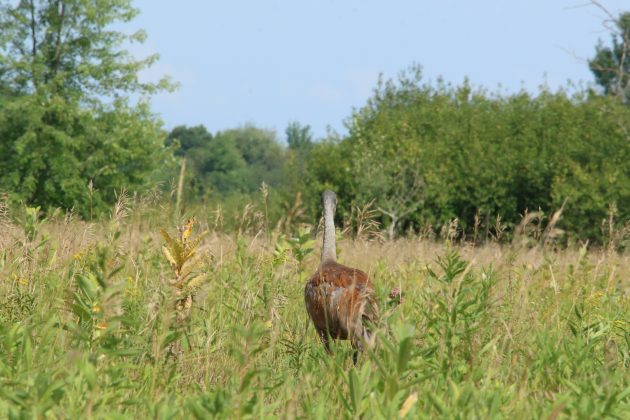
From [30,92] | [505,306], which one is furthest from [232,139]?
[505,306]

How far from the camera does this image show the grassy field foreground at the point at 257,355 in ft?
9.39

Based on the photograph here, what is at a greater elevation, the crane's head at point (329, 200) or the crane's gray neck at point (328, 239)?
the crane's head at point (329, 200)

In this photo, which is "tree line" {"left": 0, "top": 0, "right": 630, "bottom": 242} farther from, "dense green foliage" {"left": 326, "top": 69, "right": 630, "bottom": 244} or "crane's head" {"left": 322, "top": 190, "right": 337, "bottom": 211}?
"crane's head" {"left": 322, "top": 190, "right": 337, "bottom": 211}

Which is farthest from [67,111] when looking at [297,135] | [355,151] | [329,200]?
[297,135]

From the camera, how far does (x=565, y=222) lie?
85.8 ft

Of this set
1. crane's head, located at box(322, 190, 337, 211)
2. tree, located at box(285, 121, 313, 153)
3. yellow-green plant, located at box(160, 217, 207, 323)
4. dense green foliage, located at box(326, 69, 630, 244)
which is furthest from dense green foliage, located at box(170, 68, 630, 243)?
tree, located at box(285, 121, 313, 153)

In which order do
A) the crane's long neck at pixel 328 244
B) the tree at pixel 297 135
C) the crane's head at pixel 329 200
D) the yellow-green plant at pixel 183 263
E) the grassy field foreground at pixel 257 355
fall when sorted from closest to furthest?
the grassy field foreground at pixel 257 355, the yellow-green plant at pixel 183 263, the crane's long neck at pixel 328 244, the crane's head at pixel 329 200, the tree at pixel 297 135

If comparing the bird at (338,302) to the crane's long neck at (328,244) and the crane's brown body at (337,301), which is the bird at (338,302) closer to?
the crane's brown body at (337,301)

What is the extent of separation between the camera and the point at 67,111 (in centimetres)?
2884

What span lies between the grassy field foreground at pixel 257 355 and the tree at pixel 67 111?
909 inches

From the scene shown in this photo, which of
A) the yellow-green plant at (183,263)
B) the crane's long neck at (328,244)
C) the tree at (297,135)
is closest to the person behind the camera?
the yellow-green plant at (183,263)

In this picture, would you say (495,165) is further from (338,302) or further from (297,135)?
A: (297,135)

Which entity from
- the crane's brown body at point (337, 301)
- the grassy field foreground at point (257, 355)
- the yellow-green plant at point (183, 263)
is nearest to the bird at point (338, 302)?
the crane's brown body at point (337, 301)

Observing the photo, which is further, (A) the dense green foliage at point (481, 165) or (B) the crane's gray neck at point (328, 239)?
(A) the dense green foliage at point (481, 165)
